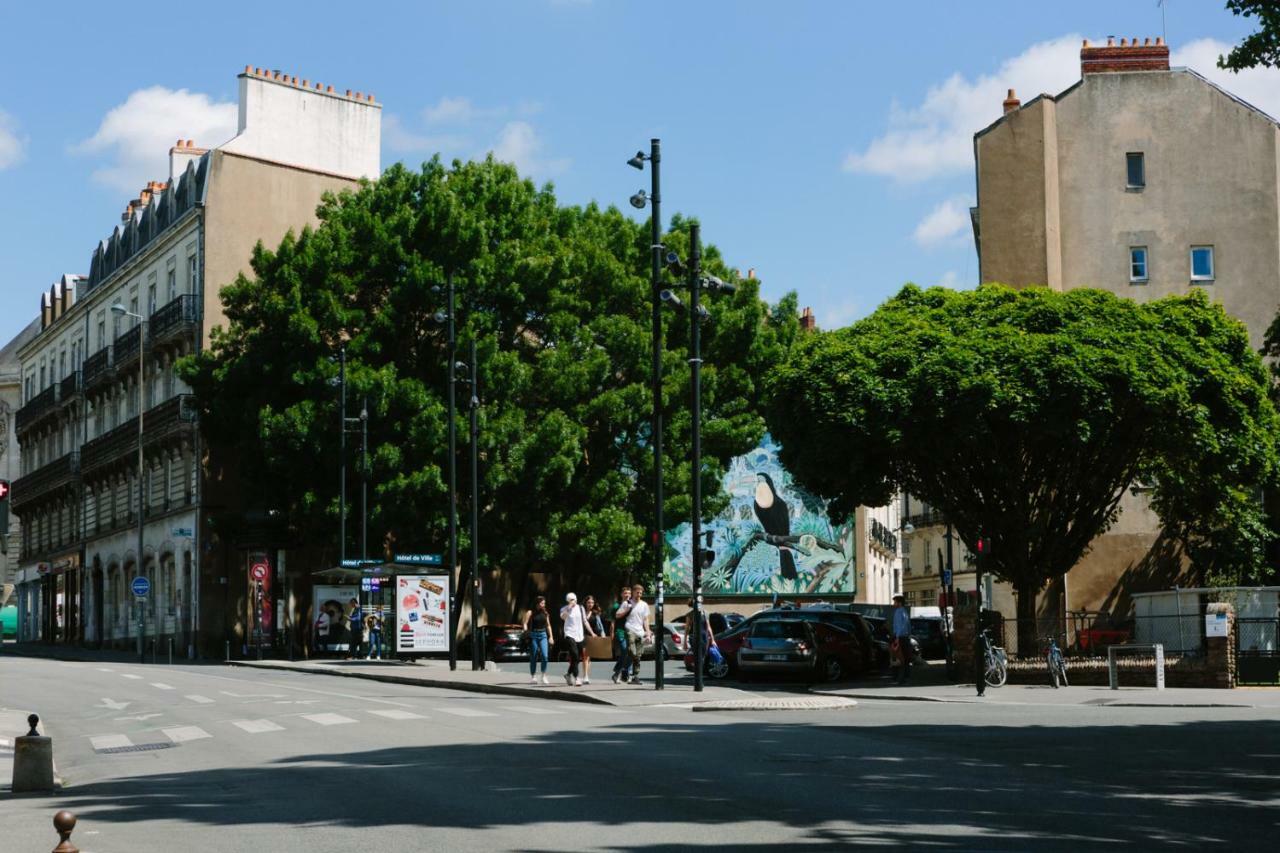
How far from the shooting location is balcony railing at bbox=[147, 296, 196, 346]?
62.0m

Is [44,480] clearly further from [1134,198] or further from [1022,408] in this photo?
[1022,408]

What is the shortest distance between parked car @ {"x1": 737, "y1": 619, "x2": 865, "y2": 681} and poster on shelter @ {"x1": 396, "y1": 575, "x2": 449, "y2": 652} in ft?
34.6

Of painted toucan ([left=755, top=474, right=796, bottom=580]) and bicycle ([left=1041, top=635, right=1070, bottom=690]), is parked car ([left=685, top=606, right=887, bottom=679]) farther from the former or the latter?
painted toucan ([left=755, top=474, right=796, bottom=580])

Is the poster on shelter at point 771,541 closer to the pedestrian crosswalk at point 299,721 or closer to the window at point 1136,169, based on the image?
the window at point 1136,169

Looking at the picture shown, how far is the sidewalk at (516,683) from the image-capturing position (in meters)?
28.3

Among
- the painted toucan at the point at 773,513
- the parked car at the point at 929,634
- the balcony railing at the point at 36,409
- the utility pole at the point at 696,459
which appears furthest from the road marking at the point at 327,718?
the balcony railing at the point at 36,409

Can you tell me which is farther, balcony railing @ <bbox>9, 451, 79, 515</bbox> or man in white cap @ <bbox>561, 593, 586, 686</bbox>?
balcony railing @ <bbox>9, 451, 79, 515</bbox>

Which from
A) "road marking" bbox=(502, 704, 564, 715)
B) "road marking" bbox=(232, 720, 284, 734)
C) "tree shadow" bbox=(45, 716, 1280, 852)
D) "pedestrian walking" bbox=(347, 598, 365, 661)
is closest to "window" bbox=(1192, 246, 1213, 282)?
"pedestrian walking" bbox=(347, 598, 365, 661)

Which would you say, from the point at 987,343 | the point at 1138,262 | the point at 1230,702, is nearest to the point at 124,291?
the point at 1138,262

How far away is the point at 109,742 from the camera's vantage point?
21094 millimetres

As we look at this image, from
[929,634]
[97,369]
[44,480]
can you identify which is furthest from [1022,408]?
[44,480]

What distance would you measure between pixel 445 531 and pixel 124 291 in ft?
94.4

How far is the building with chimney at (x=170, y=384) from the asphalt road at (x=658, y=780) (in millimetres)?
34419

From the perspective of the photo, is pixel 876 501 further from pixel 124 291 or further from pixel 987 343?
pixel 124 291
